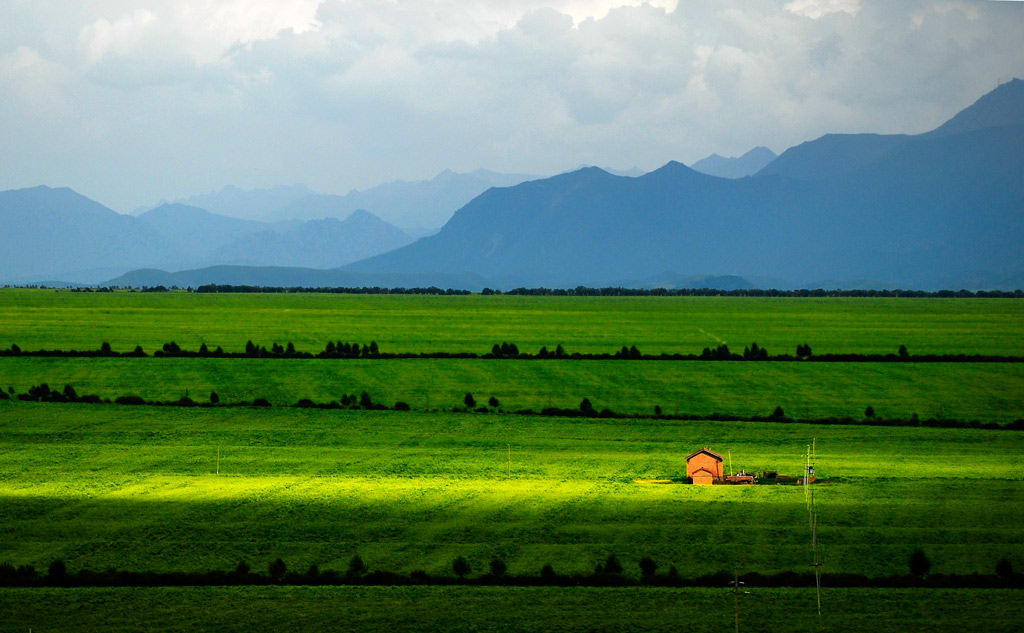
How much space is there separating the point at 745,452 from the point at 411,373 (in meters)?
20.5

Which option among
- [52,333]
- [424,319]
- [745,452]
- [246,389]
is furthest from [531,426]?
[424,319]

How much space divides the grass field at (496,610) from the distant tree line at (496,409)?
2057cm

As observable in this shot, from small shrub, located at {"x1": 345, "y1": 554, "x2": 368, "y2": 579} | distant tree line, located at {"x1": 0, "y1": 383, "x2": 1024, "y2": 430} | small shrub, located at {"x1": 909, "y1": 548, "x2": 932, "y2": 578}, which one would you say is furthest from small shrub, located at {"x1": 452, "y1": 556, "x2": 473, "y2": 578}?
distant tree line, located at {"x1": 0, "y1": 383, "x2": 1024, "y2": 430}

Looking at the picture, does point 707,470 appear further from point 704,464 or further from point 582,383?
point 582,383

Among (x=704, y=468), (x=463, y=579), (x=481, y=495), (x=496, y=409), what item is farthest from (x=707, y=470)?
(x=496, y=409)

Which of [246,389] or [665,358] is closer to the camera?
[246,389]

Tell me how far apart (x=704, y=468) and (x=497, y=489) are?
17.0 ft

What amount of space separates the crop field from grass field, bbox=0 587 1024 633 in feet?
0.17

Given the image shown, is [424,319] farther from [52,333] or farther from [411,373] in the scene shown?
[411,373]

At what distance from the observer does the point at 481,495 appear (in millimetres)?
23750

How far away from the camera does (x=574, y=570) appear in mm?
17875

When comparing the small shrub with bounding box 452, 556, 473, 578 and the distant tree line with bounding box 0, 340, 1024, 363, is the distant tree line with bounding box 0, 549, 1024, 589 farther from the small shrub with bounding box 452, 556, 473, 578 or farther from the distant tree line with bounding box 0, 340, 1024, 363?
the distant tree line with bounding box 0, 340, 1024, 363

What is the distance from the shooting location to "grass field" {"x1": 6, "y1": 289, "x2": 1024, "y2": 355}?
62.7 meters

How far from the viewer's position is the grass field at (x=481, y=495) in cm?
1886
